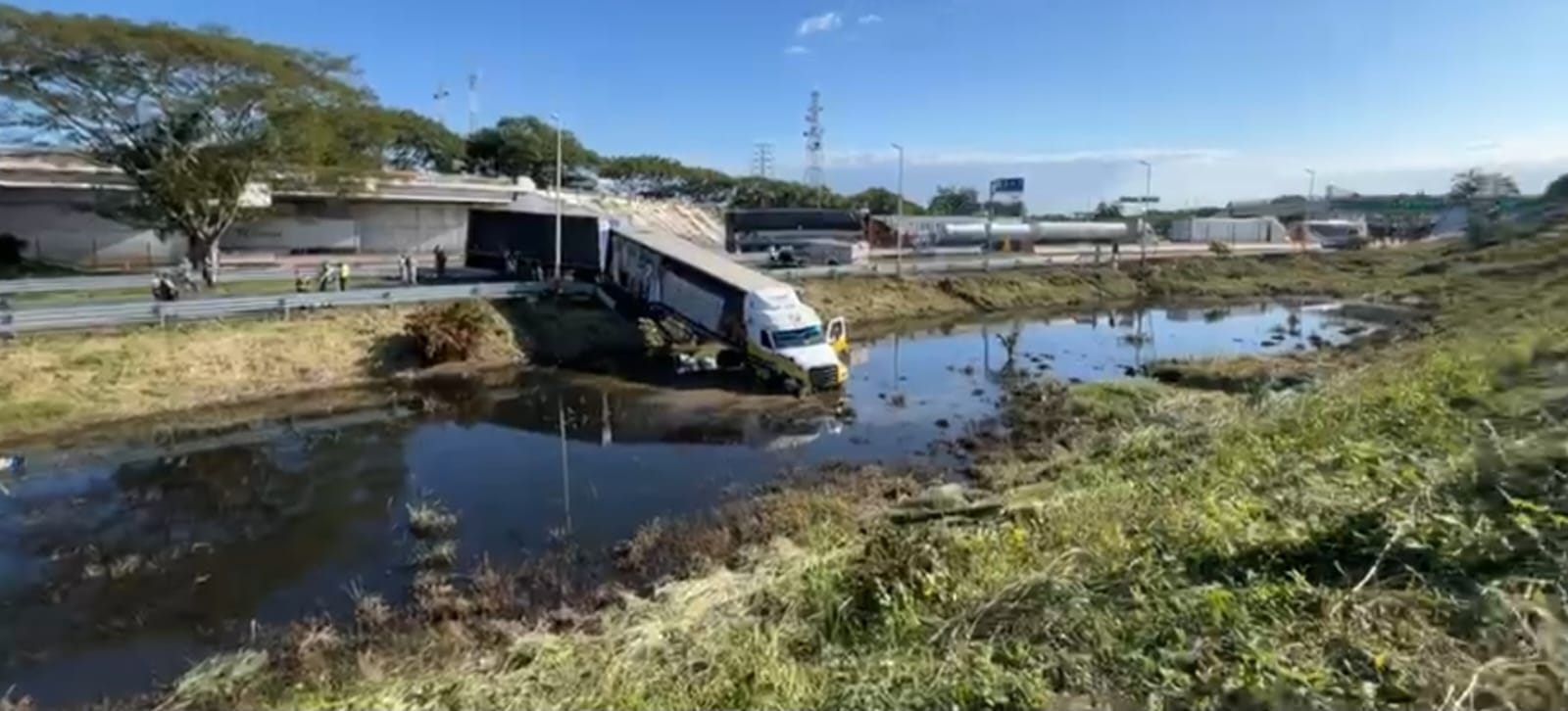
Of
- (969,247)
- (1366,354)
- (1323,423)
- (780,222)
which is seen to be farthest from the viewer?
(969,247)

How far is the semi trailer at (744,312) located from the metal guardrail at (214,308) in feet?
18.8

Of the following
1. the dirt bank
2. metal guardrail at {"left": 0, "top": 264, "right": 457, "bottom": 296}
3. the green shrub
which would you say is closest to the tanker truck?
the dirt bank

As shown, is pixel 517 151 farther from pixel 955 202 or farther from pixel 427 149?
pixel 955 202

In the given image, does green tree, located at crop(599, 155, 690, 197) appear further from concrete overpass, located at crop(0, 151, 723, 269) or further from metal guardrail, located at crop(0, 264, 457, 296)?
metal guardrail, located at crop(0, 264, 457, 296)

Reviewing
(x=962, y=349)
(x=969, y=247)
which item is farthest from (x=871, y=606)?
(x=969, y=247)

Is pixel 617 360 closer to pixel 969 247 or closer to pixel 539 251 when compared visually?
pixel 539 251

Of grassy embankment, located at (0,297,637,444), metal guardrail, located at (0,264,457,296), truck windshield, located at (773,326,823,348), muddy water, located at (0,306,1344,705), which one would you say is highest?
metal guardrail, located at (0,264,457,296)

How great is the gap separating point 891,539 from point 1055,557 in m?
1.98

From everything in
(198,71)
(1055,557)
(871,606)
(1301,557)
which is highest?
(198,71)

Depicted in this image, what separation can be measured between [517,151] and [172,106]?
46020 mm

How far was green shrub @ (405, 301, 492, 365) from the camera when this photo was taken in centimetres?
2642

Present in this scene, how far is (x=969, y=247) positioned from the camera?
70.7 meters

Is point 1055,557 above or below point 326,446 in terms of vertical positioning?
above

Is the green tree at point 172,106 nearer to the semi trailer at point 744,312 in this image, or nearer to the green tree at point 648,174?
the semi trailer at point 744,312
